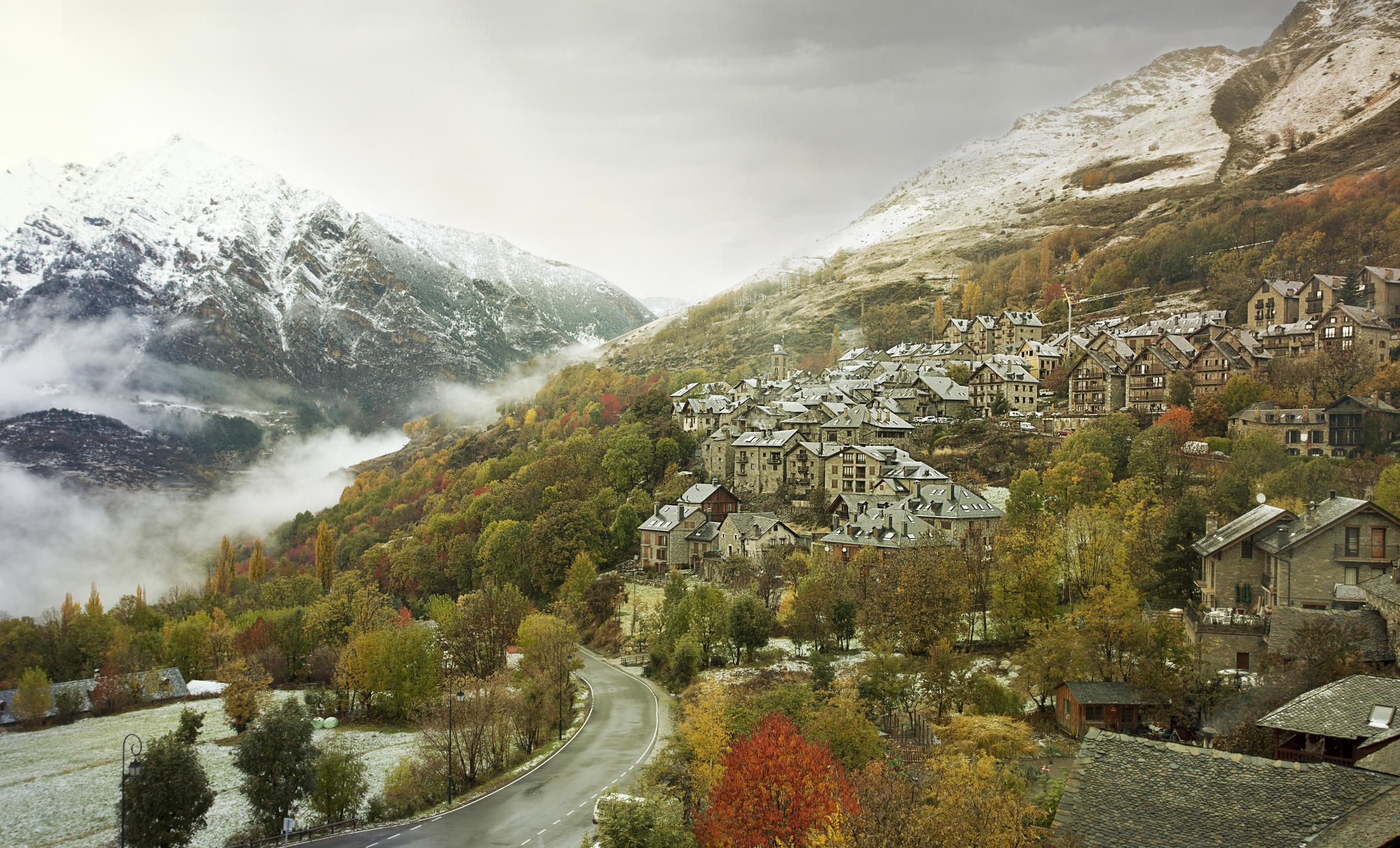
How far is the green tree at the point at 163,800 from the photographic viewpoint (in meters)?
31.6

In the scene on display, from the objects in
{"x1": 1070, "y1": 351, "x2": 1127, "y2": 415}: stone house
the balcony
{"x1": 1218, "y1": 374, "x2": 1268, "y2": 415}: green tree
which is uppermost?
{"x1": 1070, "y1": 351, "x2": 1127, "y2": 415}: stone house

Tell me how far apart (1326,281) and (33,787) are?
352ft

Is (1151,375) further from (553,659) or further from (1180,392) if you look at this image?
(553,659)

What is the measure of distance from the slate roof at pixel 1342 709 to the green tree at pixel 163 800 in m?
36.6

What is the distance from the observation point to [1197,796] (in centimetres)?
1456

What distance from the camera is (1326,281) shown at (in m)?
78.2

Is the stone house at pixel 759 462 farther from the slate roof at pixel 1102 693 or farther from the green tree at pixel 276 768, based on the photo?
the green tree at pixel 276 768

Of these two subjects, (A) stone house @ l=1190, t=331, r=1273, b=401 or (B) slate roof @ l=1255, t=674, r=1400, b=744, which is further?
(A) stone house @ l=1190, t=331, r=1273, b=401

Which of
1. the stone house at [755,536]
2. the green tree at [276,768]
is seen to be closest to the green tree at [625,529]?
the stone house at [755,536]

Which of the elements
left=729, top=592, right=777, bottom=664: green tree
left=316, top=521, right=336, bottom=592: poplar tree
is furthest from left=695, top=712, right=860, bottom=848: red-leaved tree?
left=316, top=521, right=336, bottom=592: poplar tree

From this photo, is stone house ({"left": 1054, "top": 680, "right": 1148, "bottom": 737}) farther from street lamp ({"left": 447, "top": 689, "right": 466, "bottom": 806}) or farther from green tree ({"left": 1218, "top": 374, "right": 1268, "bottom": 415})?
green tree ({"left": 1218, "top": 374, "right": 1268, "bottom": 415})

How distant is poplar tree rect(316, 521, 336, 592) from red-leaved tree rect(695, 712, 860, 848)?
3524 inches

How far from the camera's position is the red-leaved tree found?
2362cm

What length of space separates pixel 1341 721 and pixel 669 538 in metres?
57.0
